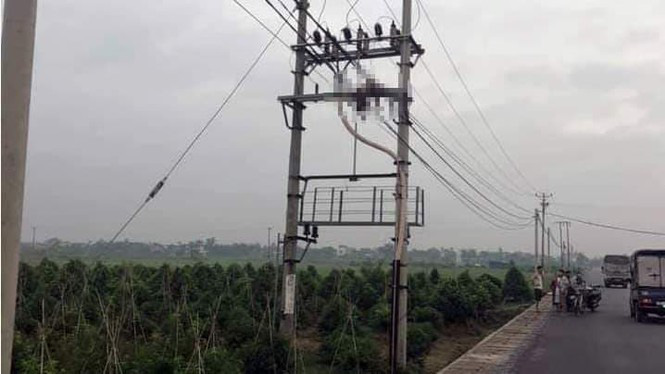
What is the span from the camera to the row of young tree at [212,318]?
30.1 ft

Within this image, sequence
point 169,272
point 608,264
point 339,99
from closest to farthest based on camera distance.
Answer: point 339,99, point 169,272, point 608,264

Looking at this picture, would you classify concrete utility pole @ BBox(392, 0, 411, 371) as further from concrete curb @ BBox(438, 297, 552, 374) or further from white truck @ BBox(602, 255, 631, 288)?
white truck @ BBox(602, 255, 631, 288)

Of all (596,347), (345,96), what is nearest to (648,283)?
(596,347)

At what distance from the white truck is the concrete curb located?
30.8m

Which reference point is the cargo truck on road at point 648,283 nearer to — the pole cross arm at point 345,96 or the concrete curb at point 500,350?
the concrete curb at point 500,350

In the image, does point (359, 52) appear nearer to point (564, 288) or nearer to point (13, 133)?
point (13, 133)

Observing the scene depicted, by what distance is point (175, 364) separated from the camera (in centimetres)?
841

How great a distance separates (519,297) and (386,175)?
2326cm

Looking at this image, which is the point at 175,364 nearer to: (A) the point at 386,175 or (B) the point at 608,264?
(A) the point at 386,175

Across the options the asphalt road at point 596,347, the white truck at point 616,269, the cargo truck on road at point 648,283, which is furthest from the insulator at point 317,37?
the white truck at point 616,269

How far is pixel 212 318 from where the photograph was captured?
10859 millimetres

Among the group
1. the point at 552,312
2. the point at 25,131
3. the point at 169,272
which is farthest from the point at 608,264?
the point at 25,131

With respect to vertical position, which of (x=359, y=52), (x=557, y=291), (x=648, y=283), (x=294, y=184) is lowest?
(x=557, y=291)

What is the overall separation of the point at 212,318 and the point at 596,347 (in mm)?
10468
